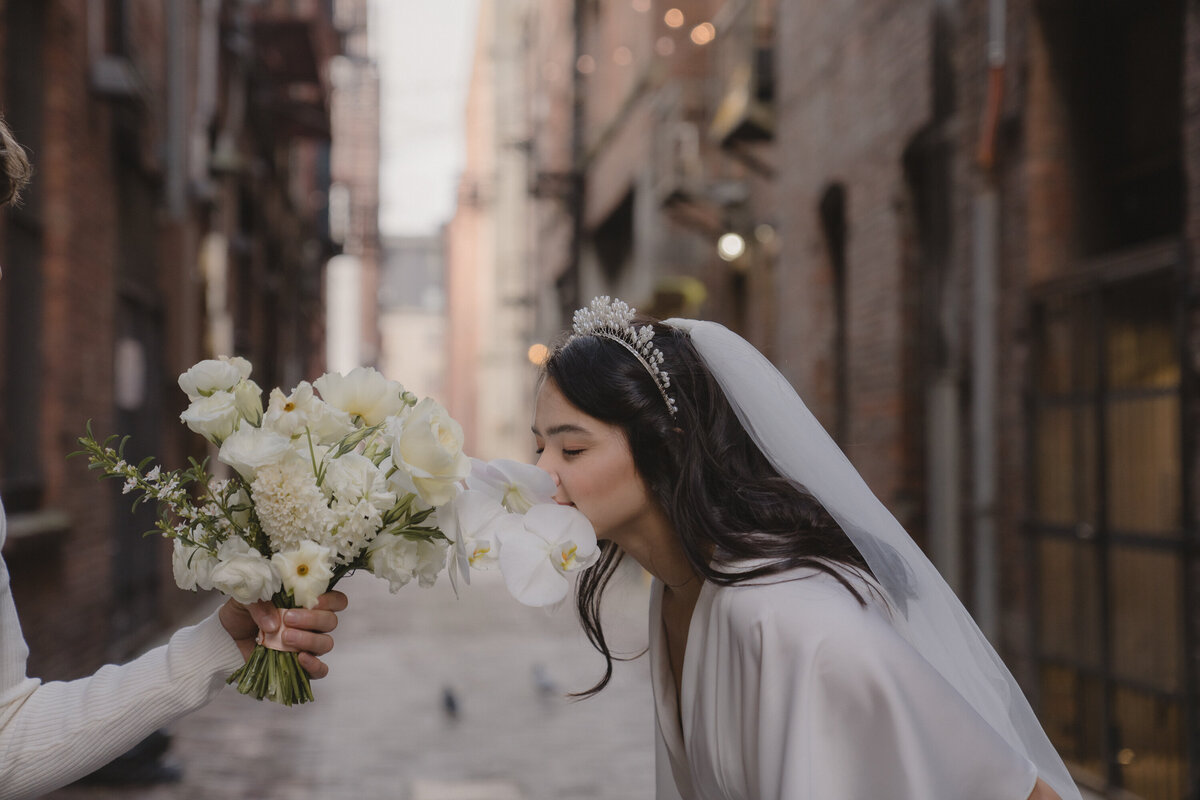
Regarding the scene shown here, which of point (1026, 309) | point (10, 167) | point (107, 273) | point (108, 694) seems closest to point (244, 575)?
point (108, 694)

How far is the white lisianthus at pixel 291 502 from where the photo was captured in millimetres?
2176

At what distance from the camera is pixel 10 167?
223 centimetres

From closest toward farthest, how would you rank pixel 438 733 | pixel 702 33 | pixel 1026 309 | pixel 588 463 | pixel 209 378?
pixel 209 378, pixel 588 463, pixel 1026 309, pixel 438 733, pixel 702 33

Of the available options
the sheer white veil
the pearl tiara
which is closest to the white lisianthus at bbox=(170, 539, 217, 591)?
the pearl tiara

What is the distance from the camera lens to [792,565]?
94.0 inches

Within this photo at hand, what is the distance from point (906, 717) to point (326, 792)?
16.7 ft

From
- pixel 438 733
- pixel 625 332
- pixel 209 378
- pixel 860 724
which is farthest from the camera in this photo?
pixel 438 733

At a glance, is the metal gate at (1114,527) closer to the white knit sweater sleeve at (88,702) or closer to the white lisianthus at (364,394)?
the white lisianthus at (364,394)

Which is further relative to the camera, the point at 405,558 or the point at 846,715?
the point at 405,558

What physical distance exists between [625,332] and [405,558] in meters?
0.71

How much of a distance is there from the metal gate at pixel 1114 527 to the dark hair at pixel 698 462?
3507mm

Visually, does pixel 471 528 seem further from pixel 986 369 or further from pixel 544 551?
pixel 986 369

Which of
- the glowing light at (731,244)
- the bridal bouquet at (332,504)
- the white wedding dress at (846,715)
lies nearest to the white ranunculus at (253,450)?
the bridal bouquet at (332,504)

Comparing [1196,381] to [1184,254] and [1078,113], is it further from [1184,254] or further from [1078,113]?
[1078,113]
